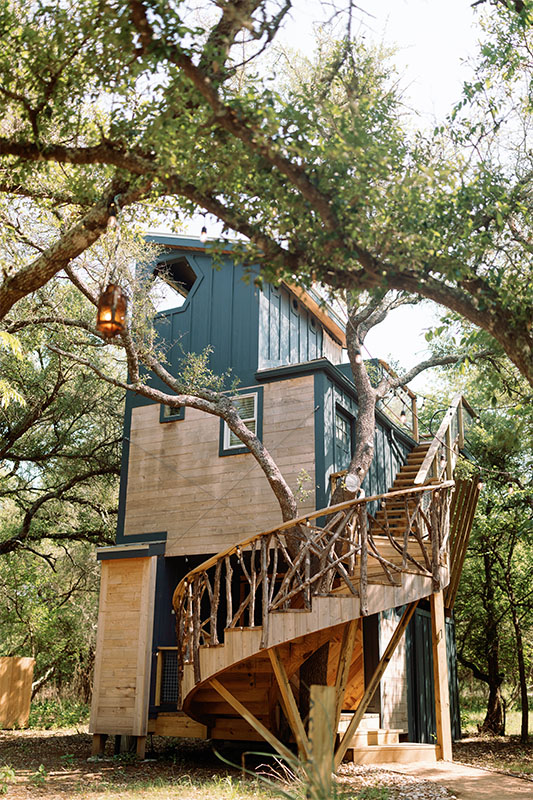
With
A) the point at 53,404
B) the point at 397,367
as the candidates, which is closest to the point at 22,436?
the point at 53,404

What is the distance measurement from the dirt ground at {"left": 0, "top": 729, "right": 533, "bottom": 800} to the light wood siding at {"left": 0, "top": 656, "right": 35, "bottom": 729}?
91cm

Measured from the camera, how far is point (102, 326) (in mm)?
5684

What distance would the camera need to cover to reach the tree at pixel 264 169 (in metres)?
5.30

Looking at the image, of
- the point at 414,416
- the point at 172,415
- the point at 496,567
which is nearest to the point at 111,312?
the point at 172,415

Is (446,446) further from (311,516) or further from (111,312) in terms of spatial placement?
(111,312)

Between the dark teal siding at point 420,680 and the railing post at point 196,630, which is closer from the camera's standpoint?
the railing post at point 196,630

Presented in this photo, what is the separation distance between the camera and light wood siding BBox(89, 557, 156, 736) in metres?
10.8

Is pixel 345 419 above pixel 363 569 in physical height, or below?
above

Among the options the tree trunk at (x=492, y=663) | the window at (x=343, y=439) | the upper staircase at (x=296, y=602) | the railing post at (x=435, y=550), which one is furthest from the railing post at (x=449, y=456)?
the tree trunk at (x=492, y=663)

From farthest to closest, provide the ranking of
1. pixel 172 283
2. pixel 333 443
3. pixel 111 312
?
pixel 172 283
pixel 333 443
pixel 111 312

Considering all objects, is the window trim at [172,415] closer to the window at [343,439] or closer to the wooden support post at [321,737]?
the window at [343,439]

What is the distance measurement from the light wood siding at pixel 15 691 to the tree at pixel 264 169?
12234mm

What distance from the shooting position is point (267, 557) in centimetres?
843

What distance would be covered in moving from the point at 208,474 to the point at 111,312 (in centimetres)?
657
